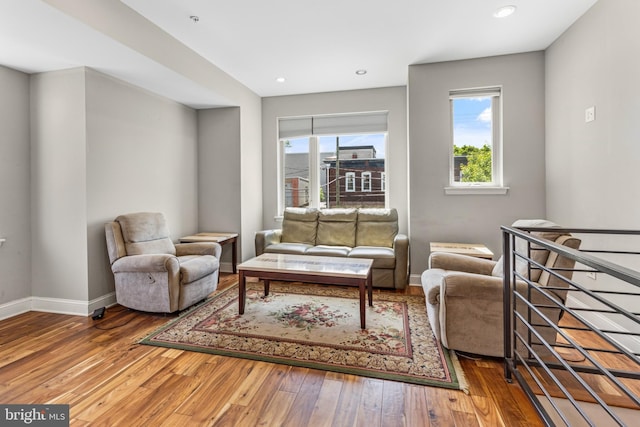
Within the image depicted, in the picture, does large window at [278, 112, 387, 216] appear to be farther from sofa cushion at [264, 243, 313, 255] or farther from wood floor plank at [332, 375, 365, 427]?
wood floor plank at [332, 375, 365, 427]

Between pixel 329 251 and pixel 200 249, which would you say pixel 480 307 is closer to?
pixel 329 251

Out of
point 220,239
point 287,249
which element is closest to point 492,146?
point 287,249

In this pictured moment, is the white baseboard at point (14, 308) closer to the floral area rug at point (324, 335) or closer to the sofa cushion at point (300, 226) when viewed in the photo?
the floral area rug at point (324, 335)

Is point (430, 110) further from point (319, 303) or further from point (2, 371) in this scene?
point (2, 371)

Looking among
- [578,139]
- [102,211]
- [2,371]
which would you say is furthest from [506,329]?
[102,211]

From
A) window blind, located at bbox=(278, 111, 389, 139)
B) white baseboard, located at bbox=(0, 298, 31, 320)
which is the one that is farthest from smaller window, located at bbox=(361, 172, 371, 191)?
white baseboard, located at bbox=(0, 298, 31, 320)

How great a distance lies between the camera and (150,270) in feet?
9.04

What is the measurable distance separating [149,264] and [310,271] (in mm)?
1456

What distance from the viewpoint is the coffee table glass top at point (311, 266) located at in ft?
8.49

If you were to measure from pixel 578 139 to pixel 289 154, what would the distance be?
3.63 meters

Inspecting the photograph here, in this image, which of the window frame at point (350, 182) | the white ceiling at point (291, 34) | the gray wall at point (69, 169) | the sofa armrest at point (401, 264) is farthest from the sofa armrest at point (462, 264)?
the gray wall at point (69, 169)

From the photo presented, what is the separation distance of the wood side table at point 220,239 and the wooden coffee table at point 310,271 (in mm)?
1105

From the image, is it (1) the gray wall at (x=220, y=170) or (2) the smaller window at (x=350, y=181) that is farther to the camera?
(2) the smaller window at (x=350, y=181)

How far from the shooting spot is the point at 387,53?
3.40m
